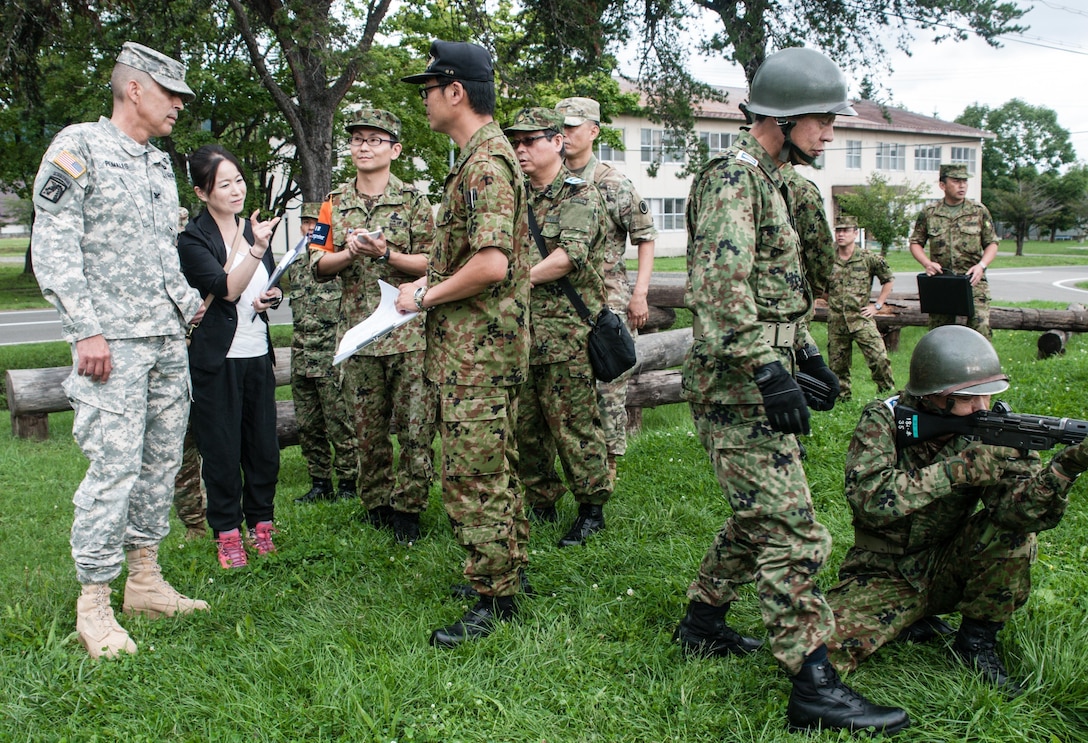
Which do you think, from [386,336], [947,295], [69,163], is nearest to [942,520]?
[386,336]

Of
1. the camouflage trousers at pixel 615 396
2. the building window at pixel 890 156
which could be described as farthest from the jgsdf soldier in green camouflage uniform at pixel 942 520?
the building window at pixel 890 156

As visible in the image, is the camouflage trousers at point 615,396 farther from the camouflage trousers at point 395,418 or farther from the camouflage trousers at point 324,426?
the camouflage trousers at point 324,426

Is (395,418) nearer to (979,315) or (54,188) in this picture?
(54,188)

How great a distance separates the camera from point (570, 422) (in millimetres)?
4676

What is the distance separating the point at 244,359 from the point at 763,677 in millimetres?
3030

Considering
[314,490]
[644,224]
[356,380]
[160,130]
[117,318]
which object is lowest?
[314,490]

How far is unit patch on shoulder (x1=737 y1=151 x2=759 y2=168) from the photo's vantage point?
301cm

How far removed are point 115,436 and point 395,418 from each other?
1626 millimetres

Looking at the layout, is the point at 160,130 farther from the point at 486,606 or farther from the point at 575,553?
the point at 575,553

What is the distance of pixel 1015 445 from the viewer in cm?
293

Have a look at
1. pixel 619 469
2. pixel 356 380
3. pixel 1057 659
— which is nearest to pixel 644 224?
pixel 619 469

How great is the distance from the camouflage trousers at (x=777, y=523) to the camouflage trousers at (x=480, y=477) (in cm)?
91

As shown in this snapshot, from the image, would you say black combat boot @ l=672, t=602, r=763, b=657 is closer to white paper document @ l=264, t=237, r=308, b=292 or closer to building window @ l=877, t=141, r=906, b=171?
white paper document @ l=264, t=237, r=308, b=292

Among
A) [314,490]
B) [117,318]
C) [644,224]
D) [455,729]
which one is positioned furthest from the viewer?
[314,490]
